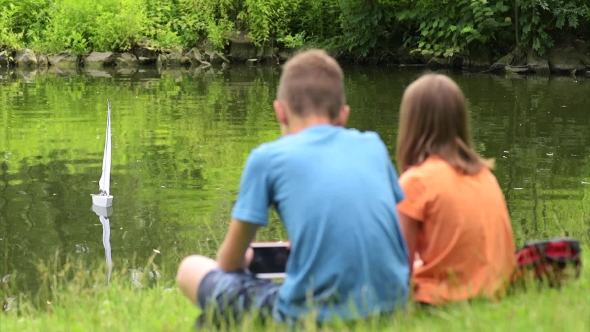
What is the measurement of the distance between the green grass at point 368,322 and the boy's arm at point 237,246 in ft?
0.78

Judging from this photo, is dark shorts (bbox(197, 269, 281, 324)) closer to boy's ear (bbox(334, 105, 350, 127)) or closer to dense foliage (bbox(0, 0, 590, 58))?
boy's ear (bbox(334, 105, 350, 127))

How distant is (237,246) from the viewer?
3221 mm

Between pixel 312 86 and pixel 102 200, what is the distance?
208 inches

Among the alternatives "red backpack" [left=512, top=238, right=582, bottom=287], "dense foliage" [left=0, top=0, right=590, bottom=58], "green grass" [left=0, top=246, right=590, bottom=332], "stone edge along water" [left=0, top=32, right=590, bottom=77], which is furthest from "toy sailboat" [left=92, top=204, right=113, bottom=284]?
"stone edge along water" [left=0, top=32, right=590, bottom=77]

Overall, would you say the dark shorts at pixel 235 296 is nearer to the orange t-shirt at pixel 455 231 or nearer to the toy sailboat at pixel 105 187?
the orange t-shirt at pixel 455 231

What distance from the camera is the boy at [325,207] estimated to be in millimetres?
3051

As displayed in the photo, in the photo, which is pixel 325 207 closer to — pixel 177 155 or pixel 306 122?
pixel 306 122

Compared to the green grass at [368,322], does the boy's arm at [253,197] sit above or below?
above

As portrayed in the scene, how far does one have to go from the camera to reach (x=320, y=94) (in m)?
3.17

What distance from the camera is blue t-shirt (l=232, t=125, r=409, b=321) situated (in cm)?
305

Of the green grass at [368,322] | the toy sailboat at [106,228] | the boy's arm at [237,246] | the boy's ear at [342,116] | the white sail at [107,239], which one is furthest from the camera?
the toy sailboat at [106,228]

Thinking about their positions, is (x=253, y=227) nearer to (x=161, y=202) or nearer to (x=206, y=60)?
(x=161, y=202)

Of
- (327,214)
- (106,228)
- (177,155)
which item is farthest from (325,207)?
(177,155)

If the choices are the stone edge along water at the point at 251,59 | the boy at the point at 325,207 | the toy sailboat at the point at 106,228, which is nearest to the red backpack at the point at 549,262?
the boy at the point at 325,207
